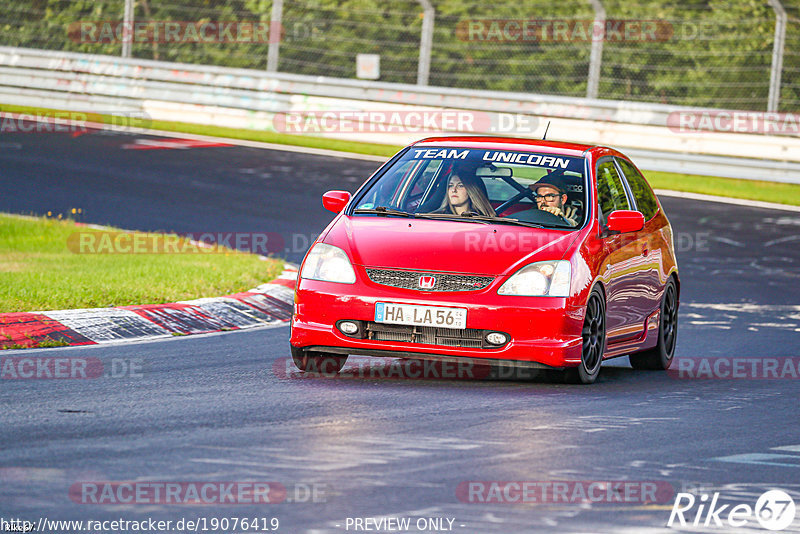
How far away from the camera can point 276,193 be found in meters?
19.0

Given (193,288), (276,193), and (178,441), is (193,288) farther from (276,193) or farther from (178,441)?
(276,193)

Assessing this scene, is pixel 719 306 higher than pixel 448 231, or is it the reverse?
pixel 448 231

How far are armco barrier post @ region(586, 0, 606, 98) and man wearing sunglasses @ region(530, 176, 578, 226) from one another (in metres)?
13.2

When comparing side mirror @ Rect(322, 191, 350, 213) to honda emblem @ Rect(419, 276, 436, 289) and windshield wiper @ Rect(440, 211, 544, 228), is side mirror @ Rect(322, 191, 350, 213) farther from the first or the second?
honda emblem @ Rect(419, 276, 436, 289)

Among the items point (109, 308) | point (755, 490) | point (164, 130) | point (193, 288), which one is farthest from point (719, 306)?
point (164, 130)

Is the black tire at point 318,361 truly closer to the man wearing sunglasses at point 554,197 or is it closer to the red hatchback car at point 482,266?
the red hatchback car at point 482,266

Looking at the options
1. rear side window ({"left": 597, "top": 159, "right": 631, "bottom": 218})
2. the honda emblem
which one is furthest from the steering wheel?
the honda emblem

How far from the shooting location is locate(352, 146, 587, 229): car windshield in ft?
30.7

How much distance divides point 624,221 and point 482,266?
1.38 metres

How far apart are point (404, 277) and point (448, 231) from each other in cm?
56

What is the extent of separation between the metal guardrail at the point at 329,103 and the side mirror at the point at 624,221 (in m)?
12.9

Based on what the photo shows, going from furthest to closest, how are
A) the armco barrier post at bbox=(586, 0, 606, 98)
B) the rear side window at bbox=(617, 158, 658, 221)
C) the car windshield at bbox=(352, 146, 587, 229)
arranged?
the armco barrier post at bbox=(586, 0, 606, 98) → the rear side window at bbox=(617, 158, 658, 221) → the car windshield at bbox=(352, 146, 587, 229)

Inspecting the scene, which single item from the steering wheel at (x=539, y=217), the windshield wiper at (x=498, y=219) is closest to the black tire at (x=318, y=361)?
the windshield wiper at (x=498, y=219)

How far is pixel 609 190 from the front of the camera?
32.9ft
